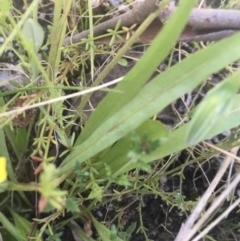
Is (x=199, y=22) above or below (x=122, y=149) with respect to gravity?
above

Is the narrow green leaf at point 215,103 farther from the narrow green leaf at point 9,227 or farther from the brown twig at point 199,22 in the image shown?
the narrow green leaf at point 9,227

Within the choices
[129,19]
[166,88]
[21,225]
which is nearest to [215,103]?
[166,88]

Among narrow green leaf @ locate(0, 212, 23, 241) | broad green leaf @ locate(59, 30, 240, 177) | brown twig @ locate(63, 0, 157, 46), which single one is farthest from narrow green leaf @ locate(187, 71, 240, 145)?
narrow green leaf @ locate(0, 212, 23, 241)

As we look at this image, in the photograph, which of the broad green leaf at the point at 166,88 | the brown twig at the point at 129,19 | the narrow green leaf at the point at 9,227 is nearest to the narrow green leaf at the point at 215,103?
the broad green leaf at the point at 166,88

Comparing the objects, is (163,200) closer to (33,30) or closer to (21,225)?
(21,225)

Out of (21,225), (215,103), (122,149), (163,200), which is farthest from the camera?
(163,200)

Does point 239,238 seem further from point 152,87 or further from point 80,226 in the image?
point 152,87

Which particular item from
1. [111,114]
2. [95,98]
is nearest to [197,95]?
[95,98]

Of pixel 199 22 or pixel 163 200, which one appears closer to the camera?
pixel 199 22
